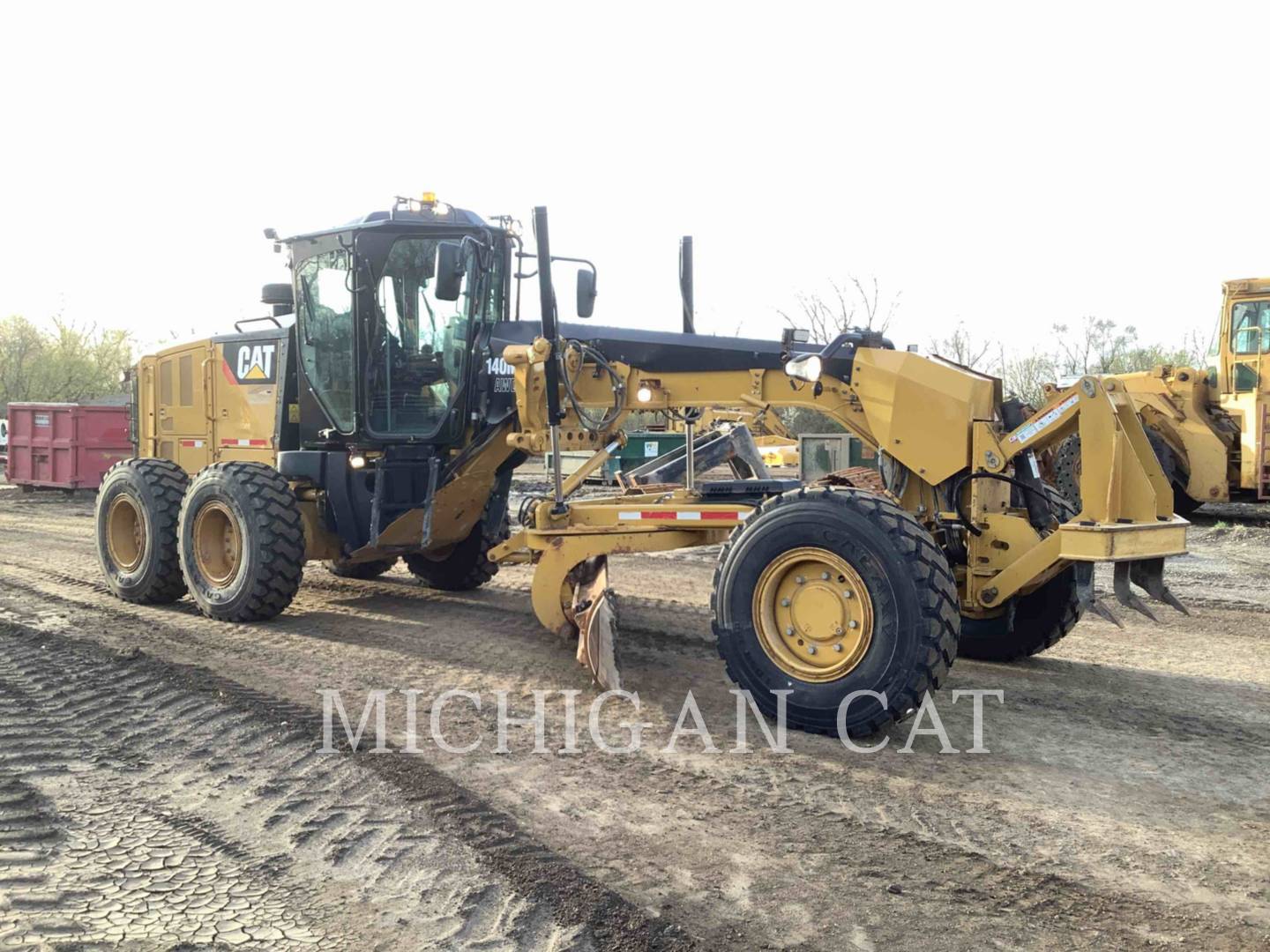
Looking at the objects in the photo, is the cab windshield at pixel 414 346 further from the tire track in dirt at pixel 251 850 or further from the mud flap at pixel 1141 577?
the mud flap at pixel 1141 577

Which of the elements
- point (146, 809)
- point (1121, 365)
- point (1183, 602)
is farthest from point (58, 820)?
point (1121, 365)

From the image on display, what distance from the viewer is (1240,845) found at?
3.87m

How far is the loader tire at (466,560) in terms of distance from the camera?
8969 mm

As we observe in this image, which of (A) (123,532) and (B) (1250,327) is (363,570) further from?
(B) (1250,327)

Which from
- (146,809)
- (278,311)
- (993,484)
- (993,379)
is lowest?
(146,809)

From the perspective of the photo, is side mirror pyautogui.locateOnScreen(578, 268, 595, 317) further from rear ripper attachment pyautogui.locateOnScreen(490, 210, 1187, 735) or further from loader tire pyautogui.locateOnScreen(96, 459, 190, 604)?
loader tire pyautogui.locateOnScreen(96, 459, 190, 604)

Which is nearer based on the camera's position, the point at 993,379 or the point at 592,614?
the point at 993,379

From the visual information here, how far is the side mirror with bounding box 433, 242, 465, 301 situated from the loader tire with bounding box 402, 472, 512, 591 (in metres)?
2.24

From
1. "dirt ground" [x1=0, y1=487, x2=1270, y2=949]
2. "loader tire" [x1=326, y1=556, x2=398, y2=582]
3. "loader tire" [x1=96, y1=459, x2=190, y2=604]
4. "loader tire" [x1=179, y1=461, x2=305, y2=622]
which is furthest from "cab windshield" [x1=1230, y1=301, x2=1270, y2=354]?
"loader tire" [x1=96, y1=459, x2=190, y2=604]

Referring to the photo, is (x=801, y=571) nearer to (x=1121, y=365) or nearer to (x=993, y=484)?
(x=993, y=484)

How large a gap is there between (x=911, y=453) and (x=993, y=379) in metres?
0.53

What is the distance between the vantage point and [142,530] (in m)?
8.89

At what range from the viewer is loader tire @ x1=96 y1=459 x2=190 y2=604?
8.59 meters

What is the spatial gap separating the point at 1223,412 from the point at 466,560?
10.5m
